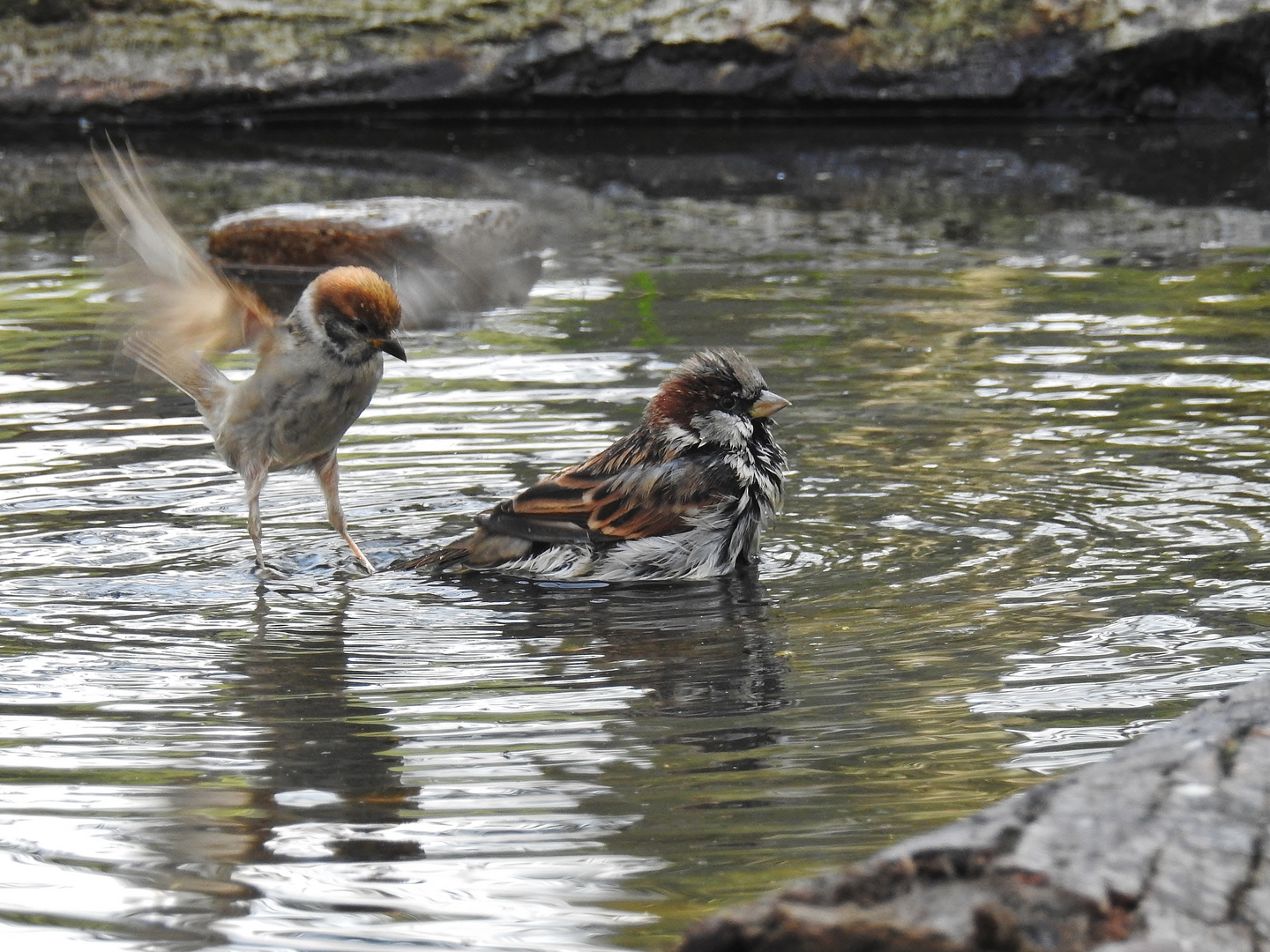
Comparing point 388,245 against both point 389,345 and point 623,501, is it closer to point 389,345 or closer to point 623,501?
point 389,345

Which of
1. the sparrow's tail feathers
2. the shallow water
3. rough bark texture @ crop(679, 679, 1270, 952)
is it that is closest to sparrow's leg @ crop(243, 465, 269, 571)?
the shallow water

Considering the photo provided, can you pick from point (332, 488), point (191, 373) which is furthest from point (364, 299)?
point (191, 373)

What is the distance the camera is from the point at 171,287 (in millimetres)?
6281

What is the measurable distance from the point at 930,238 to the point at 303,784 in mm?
8034

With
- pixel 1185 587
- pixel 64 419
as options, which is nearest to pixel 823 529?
pixel 1185 587

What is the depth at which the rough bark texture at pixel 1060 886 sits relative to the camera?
2227 millimetres

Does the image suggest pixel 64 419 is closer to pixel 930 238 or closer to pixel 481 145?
pixel 930 238

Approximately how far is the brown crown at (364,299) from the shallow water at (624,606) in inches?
34.1

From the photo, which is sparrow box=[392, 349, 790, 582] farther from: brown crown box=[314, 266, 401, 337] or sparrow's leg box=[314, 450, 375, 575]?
brown crown box=[314, 266, 401, 337]

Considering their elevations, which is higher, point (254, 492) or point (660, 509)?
point (254, 492)

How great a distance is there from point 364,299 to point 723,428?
4.32ft

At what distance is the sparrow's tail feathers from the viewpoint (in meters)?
6.85

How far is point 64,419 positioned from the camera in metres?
7.93

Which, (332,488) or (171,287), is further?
(332,488)
